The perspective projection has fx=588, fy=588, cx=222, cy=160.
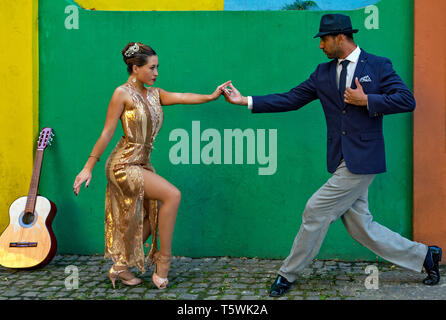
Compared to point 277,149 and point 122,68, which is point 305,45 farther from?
point 122,68

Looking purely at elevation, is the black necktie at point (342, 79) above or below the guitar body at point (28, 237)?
above

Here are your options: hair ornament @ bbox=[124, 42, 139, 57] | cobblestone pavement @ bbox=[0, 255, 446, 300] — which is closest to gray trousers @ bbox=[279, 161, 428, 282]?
cobblestone pavement @ bbox=[0, 255, 446, 300]

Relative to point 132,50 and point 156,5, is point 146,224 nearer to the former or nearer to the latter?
point 132,50

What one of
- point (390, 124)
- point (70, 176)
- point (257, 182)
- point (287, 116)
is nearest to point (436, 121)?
point (390, 124)

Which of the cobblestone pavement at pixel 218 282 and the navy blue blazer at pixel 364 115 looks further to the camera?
the cobblestone pavement at pixel 218 282

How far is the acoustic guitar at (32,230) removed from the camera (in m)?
5.20

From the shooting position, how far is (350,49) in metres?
4.37

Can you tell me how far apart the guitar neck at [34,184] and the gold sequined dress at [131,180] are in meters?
1.09

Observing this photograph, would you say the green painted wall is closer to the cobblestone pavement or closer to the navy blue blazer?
the cobblestone pavement

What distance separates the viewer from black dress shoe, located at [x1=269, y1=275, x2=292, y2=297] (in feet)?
14.5

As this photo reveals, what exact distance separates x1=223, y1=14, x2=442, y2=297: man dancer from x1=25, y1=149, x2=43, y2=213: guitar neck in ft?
7.82

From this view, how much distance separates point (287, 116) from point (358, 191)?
132 cm

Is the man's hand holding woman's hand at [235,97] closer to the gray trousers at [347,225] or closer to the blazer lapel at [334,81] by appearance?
the blazer lapel at [334,81]

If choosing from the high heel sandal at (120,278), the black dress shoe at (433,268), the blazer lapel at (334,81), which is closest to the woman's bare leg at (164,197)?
the high heel sandal at (120,278)
